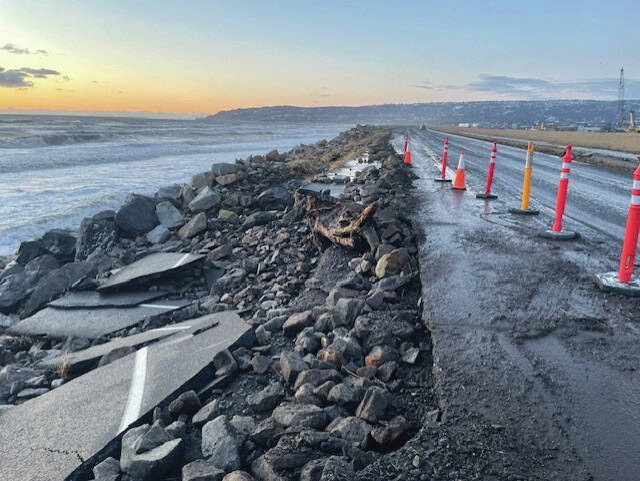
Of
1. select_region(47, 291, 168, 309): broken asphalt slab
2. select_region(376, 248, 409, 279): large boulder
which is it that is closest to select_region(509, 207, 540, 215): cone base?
select_region(376, 248, 409, 279): large boulder

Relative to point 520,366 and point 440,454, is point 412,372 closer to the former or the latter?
point 520,366

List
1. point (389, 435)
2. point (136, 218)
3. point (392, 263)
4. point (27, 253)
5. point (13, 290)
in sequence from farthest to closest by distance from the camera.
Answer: point (136, 218)
point (27, 253)
point (13, 290)
point (392, 263)
point (389, 435)

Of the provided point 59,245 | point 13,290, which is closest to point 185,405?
point 13,290

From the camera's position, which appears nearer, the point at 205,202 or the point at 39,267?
→ the point at 39,267

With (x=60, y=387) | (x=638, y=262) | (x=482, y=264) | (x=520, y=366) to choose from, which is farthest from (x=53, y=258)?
(x=638, y=262)

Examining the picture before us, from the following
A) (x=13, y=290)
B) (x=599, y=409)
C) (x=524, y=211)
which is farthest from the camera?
(x=524, y=211)

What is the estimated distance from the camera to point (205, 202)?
11.9 meters

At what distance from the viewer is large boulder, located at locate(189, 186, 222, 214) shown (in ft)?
38.9

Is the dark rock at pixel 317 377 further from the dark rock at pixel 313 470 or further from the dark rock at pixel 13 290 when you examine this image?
the dark rock at pixel 13 290

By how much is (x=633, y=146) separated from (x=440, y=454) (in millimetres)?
27651

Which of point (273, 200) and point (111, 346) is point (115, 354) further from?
point (273, 200)

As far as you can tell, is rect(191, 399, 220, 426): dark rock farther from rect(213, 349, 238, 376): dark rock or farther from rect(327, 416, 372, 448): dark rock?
rect(327, 416, 372, 448): dark rock

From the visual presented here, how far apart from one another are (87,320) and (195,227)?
3.92 meters

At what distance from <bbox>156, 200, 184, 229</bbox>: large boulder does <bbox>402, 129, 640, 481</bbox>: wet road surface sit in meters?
6.37
